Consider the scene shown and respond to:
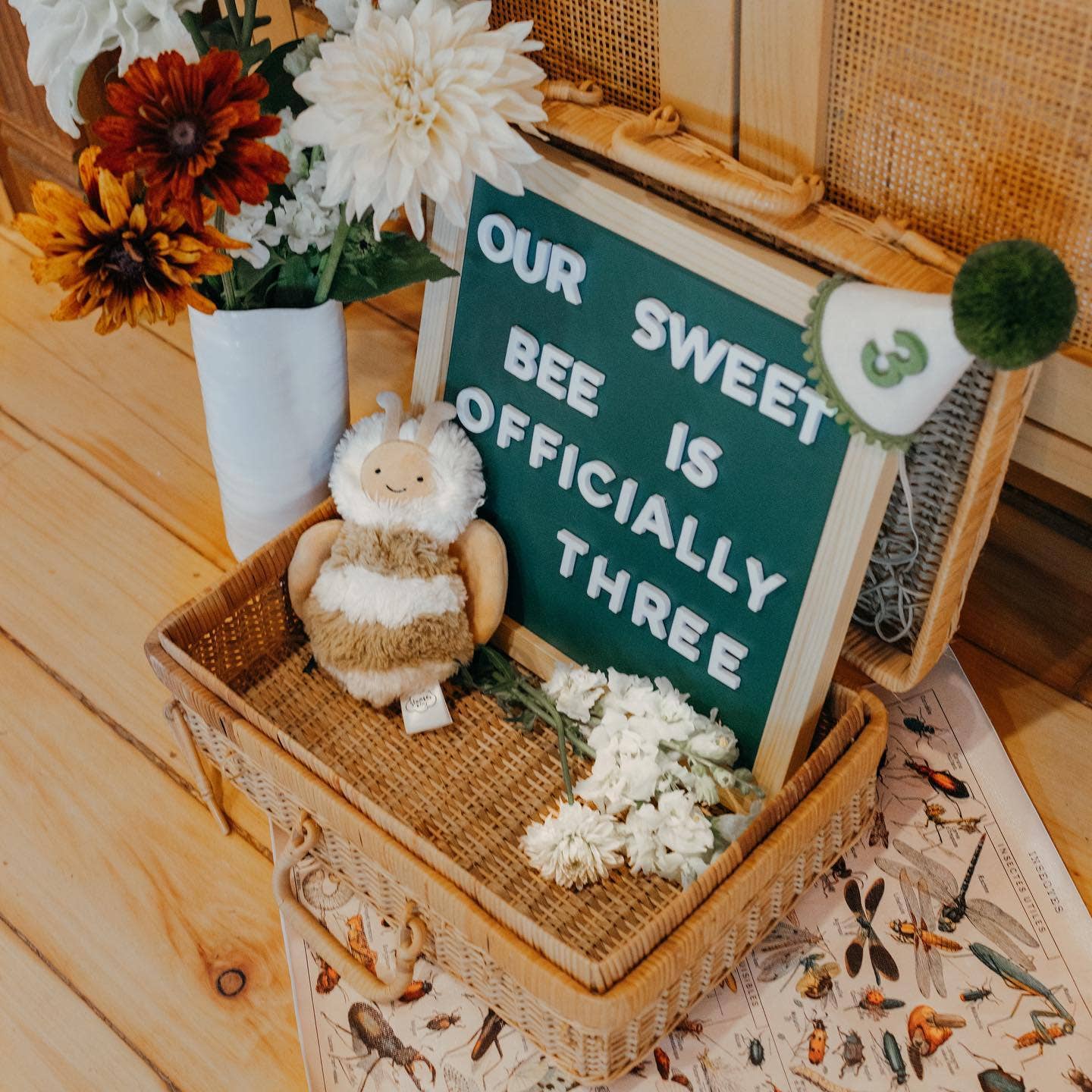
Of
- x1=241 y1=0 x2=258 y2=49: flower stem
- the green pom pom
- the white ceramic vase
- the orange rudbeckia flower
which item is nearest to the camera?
the green pom pom

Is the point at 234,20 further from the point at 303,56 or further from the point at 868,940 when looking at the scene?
the point at 868,940

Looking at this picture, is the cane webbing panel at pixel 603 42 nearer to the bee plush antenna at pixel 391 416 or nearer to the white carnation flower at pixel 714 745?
the bee plush antenna at pixel 391 416

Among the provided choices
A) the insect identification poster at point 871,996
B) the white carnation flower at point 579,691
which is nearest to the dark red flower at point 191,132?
the white carnation flower at point 579,691

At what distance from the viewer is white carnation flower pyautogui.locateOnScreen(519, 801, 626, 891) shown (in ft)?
3.06

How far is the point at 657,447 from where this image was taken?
95cm

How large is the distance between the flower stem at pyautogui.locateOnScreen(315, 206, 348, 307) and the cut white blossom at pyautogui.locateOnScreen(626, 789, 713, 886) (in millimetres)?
Result: 479

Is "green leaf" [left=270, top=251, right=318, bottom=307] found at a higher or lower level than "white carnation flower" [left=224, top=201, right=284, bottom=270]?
lower

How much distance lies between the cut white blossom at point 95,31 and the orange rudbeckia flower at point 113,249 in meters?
0.11

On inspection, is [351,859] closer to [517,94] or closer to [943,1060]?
[943,1060]

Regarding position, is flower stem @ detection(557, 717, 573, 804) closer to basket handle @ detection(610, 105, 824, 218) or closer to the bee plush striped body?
the bee plush striped body

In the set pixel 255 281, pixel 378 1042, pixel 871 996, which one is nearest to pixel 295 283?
pixel 255 281

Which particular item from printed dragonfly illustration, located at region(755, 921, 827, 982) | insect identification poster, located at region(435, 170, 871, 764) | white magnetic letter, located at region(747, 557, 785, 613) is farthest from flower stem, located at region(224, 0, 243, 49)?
printed dragonfly illustration, located at region(755, 921, 827, 982)

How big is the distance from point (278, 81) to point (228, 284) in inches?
6.4

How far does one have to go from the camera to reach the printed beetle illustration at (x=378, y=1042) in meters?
0.92
